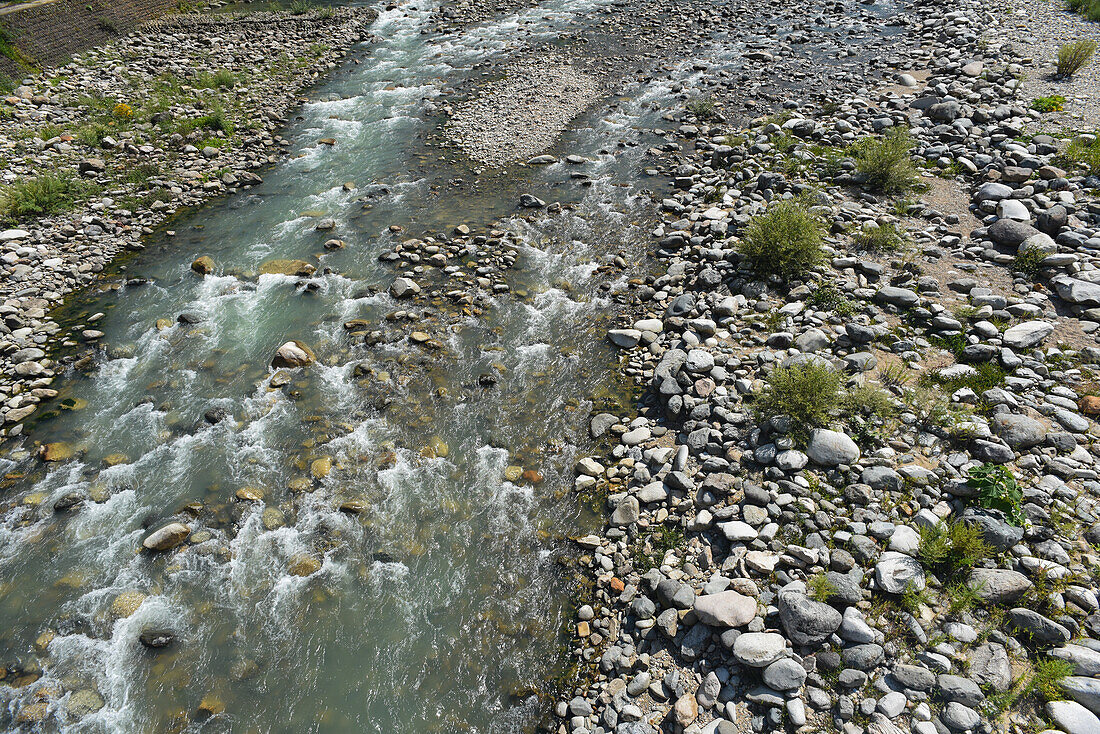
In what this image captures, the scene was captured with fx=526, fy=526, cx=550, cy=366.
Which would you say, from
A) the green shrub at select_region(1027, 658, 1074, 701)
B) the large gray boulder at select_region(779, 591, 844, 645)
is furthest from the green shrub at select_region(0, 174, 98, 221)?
the green shrub at select_region(1027, 658, 1074, 701)

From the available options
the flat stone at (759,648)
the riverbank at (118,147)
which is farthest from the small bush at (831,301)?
the riverbank at (118,147)

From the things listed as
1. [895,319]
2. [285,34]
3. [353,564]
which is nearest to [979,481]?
[895,319]

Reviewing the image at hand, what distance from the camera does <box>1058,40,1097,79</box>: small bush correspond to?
45.9 ft

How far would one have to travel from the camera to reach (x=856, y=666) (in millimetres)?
4824

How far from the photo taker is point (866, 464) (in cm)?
644

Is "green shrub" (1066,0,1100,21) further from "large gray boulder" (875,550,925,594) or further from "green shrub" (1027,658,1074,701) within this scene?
"green shrub" (1027,658,1074,701)

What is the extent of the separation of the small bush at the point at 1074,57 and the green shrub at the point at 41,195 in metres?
25.5

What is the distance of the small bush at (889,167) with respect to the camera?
1125cm

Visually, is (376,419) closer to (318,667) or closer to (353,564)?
(353,564)

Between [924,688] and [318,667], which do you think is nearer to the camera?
[924,688]

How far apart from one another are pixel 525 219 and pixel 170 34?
752 inches

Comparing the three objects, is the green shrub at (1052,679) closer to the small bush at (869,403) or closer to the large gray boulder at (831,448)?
the large gray boulder at (831,448)

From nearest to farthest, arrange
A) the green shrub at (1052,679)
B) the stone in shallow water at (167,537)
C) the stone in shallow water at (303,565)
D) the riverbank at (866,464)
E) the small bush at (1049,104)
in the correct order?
the green shrub at (1052,679), the riverbank at (866,464), the stone in shallow water at (303,565), the stone in shallow water at (167,537), the small bush at (1049,104)

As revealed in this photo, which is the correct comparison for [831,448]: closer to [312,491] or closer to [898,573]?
[898,573]
